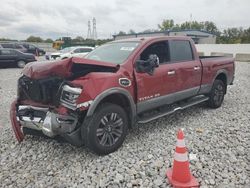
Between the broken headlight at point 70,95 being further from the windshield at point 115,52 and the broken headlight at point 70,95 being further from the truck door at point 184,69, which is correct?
the truck door at point 184,69

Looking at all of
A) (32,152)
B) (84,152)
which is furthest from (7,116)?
(84,152)

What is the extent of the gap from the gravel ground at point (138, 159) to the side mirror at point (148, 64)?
4.05 ft

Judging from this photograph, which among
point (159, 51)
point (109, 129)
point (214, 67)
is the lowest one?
point (109, 129)

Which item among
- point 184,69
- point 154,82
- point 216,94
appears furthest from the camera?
point 216,94

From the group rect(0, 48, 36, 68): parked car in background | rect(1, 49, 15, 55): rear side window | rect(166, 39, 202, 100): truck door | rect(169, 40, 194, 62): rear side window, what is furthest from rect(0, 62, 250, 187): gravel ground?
rect(1, 49, 15, 55): rear side window

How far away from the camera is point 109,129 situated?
380cm

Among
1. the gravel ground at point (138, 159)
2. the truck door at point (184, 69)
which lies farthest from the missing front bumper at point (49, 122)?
the truck door at point (184, 69)

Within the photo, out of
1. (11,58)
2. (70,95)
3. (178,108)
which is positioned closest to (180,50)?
(178,108)

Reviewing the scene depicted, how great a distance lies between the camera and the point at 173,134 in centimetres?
462

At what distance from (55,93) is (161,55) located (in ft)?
7.41

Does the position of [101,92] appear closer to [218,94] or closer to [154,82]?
[154,82]

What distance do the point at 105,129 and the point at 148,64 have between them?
131 centimetres

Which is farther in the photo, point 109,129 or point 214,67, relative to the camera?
point 214,67

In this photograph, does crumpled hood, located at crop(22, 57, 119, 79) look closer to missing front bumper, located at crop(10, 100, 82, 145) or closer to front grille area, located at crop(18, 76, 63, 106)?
front grille area, located at crop(18, 76, 63, 106)
